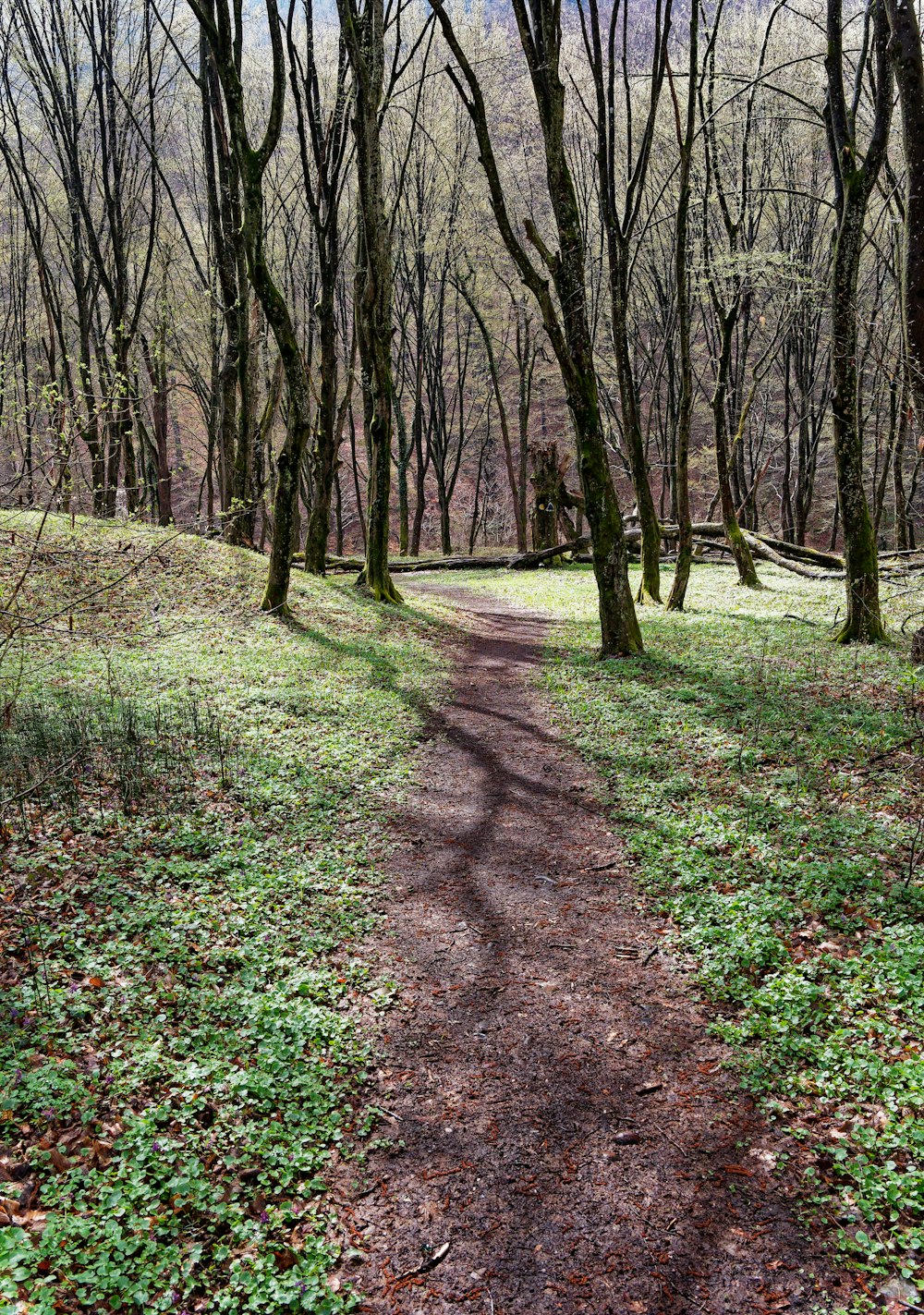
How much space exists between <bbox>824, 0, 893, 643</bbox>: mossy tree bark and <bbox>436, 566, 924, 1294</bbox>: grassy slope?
88cm

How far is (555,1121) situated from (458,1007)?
33.7 inches

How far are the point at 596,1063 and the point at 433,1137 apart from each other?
2.79 feet

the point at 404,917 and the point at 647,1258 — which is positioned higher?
the point at 404,917

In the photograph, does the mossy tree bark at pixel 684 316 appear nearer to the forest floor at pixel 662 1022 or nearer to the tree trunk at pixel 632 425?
the tree trunk at pixel 632 425

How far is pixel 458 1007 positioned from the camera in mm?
3982

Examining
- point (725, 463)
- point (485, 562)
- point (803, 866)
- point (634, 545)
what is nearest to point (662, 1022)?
point (803, 866)

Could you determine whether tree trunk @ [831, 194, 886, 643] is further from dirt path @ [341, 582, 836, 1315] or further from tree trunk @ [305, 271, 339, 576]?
tree trunk @ [305, 271, 339, 576]

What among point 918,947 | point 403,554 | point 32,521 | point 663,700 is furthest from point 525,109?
point 918,947

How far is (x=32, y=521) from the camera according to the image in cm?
1288

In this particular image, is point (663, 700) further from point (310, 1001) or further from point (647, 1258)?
point (647, 1258)

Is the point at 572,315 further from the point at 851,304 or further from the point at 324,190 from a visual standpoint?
the point at 324,190

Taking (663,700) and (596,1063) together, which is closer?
(596,1063)

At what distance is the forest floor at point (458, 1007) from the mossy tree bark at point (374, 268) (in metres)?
7.22

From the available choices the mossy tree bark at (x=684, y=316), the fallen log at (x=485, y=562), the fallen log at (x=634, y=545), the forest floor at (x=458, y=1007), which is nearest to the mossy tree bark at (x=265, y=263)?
the forest floor at (x=458, y=1007)
